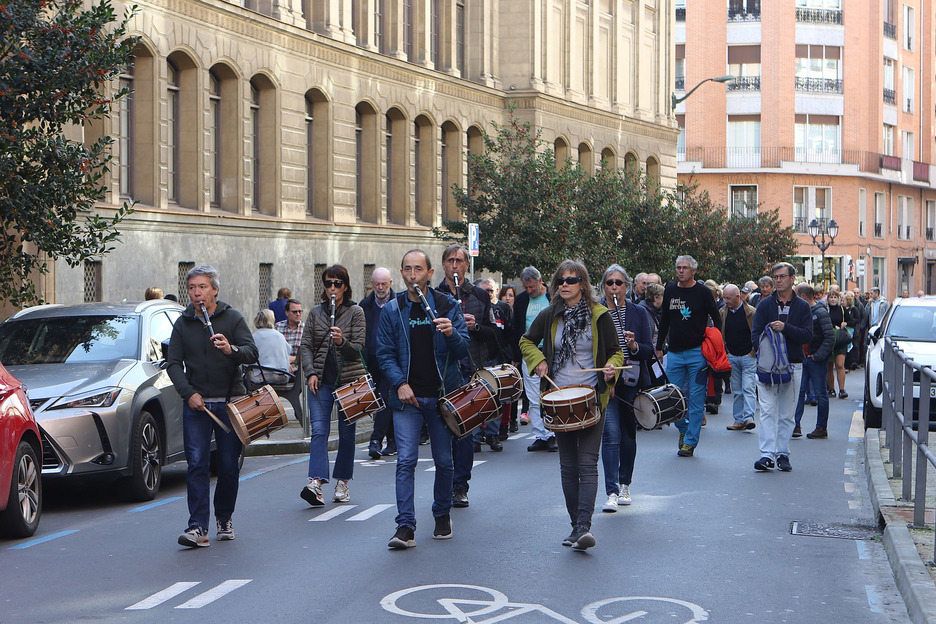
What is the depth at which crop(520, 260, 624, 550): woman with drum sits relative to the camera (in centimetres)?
920

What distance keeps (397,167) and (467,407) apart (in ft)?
90.3

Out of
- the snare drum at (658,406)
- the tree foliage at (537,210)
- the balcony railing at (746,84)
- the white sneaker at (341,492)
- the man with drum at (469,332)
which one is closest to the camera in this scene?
the snare drum at (658,406)

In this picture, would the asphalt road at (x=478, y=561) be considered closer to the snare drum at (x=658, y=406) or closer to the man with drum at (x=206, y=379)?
the man with drum at (x=206, y=379)

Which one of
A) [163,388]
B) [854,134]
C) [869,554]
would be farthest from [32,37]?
[854,134]

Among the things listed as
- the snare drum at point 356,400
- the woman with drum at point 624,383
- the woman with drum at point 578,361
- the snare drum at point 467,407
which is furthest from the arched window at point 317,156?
the woman with drum at point 578,361

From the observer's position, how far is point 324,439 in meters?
11.4

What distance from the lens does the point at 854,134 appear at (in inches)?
2731

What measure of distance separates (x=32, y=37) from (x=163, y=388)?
182 inches

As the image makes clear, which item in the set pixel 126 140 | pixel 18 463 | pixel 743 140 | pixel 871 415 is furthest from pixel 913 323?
pixel 743 140

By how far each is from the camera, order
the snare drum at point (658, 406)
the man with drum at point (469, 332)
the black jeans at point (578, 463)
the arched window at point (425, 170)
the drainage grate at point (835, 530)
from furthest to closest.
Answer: the arched window at point (425, 170)
the man with drum at point (469, 332)
the snare drum at point (658, 406)
the drainage grate at point (835, 530)
the black jeans at point (578, 463)

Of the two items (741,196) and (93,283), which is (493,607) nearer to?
(93,283)

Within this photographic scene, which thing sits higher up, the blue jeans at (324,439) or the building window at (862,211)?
the building window at (862,211)

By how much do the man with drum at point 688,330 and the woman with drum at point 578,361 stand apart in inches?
192

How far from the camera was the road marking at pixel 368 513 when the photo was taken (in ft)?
34.6
